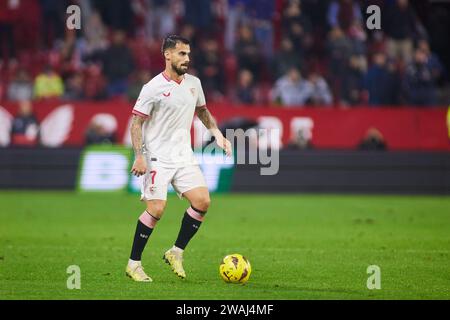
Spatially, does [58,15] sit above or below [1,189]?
above

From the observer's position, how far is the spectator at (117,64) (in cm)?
2483

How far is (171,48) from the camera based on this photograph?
1112 centimetres

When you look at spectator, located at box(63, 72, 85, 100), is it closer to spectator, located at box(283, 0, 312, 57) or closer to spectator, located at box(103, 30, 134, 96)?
spectator, located at box(103, 30, 134, 96)

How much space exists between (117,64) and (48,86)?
175cm

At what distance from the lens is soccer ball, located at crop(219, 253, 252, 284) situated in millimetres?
10898

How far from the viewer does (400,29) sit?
82.2 feet

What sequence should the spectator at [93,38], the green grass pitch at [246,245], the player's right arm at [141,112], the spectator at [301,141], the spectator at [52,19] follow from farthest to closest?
the spectator at [52,19]
the spectator at [93,38]
the spectator at [301,141]
the player's right arm at [141,112]
the green grass pitch at [246,245]

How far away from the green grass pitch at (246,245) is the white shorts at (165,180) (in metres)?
0.96

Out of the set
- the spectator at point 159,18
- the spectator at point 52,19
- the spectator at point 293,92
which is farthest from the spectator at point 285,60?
the spectator at point 52,19

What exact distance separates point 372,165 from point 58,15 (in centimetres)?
904

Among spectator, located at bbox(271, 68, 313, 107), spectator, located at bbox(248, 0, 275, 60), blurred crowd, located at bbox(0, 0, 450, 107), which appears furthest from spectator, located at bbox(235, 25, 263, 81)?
spectator, located at bbox(271, 68, 313, 107)

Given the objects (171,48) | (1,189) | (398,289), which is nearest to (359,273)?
(398,289)

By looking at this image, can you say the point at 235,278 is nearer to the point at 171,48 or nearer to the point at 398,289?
the point at 398,289

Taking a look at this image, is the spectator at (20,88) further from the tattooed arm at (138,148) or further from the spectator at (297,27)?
the tattooed arm at (138,148)
